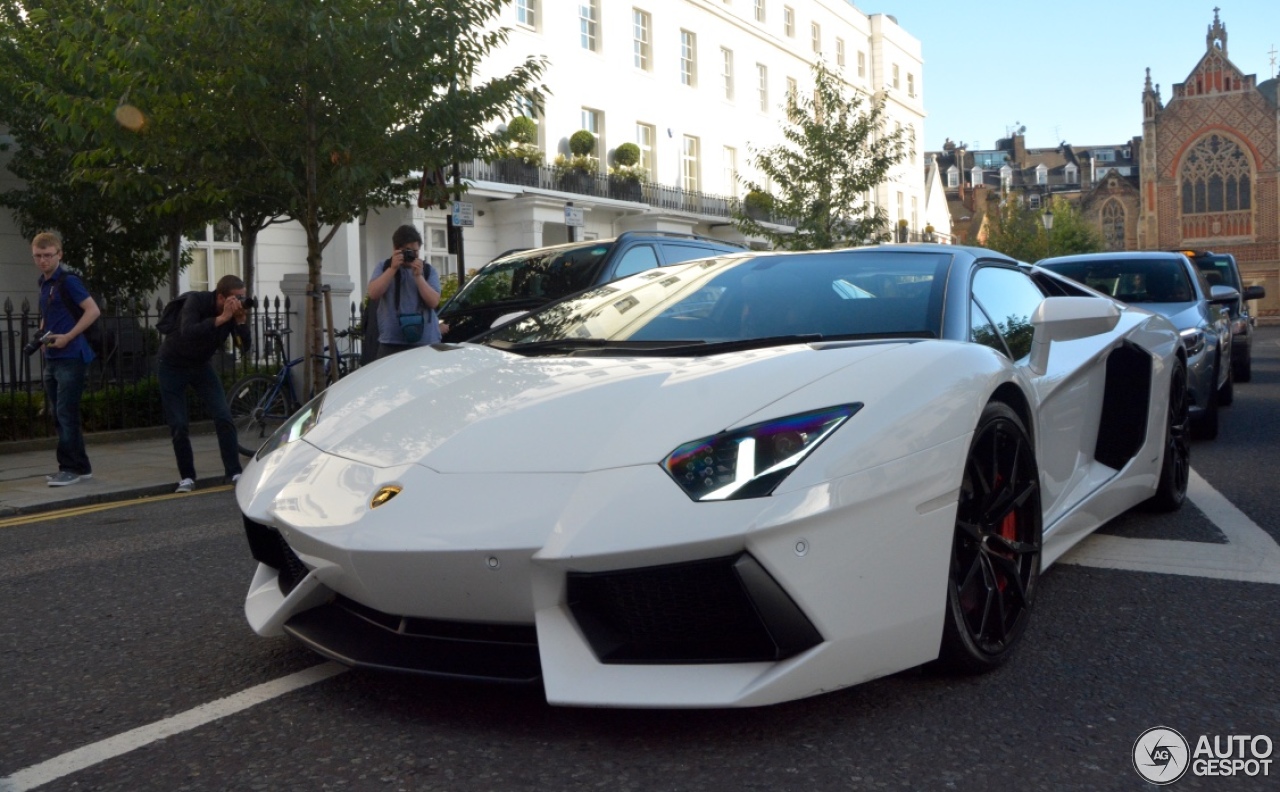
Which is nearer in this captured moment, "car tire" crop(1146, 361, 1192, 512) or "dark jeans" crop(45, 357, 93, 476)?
"car tire" crop(1146, 361, 1192, 512)

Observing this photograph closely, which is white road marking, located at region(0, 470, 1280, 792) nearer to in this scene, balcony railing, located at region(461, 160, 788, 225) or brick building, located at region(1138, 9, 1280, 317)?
balcony railing, located at region(461, 160, 788, 225)

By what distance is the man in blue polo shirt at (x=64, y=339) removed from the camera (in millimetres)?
8219

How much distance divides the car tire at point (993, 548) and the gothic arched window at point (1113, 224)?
98182 mm

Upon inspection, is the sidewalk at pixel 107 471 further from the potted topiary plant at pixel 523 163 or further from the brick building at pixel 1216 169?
the brick building at pixel 1216 169

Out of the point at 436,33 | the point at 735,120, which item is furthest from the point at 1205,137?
the point at 436,33

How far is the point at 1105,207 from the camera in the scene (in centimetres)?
9506

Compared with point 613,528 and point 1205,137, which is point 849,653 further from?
point 1205,137

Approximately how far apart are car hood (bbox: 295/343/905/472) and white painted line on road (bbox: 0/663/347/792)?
0.63 meters

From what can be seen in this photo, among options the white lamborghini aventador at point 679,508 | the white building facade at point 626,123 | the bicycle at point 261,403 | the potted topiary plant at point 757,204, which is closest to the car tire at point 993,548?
the white lamborghini aventador at point 679,508

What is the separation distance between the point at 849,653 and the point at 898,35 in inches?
2161

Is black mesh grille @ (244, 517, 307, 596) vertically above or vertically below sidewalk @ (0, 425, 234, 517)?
above

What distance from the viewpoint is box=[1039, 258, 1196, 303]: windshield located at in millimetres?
9891

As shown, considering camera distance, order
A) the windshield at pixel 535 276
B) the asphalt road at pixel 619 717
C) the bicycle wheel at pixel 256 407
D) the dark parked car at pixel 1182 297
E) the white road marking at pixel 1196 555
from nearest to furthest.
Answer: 1. the asphalt road at pixel 619 717
2. the white road marking at pixel 1196 555
3. the dark parked car at pixel 1182 297
4. the windshield at pixel 535 276
5. the bicycle wheel at pixel 256 407

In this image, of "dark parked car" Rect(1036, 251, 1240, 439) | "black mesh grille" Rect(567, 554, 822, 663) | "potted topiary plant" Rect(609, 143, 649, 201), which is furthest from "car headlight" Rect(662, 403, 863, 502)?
"potted topiary plant" Rect(609, 143, 649, 201)
